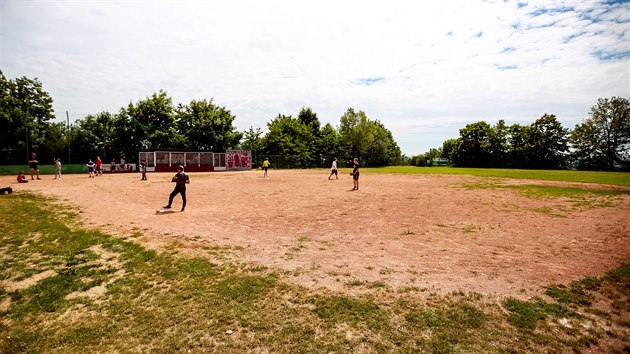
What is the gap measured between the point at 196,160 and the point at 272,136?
17.7 metres

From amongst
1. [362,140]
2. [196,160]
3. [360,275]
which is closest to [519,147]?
[362,140]

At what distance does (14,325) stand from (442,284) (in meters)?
7.57

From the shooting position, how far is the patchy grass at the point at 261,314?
4090mm

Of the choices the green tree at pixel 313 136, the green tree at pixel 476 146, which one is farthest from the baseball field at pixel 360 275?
the green tree at pixel 476 146

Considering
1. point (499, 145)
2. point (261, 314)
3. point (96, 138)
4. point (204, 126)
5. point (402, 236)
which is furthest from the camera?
point (499, 145)

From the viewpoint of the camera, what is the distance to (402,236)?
9.13 metres

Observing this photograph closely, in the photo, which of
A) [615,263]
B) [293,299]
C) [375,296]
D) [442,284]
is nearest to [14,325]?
[293,299]

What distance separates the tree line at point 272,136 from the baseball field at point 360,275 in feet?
138

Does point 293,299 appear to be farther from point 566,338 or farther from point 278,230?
point 278,230

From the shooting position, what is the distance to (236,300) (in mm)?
5188

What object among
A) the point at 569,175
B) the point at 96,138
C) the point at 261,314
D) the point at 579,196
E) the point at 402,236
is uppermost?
the point at 96,138

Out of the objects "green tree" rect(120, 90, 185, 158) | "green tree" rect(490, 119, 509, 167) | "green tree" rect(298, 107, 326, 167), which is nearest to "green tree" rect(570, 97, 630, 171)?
"green tree" rect(490, 119, 509, 167)

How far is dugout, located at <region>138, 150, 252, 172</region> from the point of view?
1673 inches

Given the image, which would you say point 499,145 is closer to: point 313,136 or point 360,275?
point 313,136
